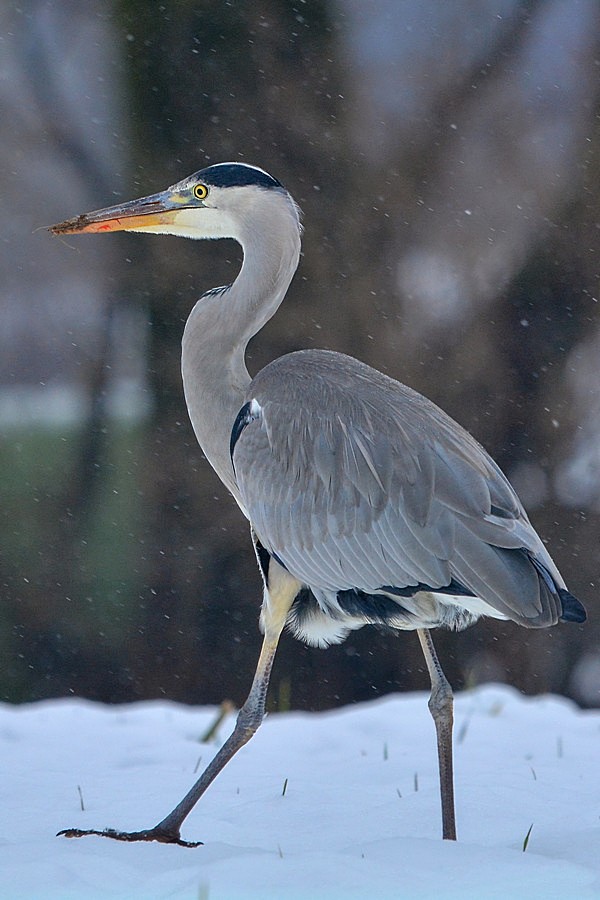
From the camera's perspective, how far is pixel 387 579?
10.2ft

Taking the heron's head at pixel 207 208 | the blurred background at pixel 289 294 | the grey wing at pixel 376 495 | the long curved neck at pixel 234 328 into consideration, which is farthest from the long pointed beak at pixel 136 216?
the blurred background at pixel 289 294

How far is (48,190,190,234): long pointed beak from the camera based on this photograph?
3.84m

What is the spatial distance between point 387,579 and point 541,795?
1047 millimetres

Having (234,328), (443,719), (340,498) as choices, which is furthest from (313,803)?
(234,328)

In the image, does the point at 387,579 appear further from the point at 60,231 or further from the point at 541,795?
the point at 60,231

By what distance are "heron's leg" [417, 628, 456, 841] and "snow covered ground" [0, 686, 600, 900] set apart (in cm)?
17

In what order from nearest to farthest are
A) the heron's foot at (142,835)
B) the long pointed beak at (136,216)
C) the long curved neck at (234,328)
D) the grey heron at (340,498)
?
1. the grey heron at (340,498)
2. the heron's foot at (142,835)
3. the long curved neck at (234,328)
4. the long pointed beak at (136,216)

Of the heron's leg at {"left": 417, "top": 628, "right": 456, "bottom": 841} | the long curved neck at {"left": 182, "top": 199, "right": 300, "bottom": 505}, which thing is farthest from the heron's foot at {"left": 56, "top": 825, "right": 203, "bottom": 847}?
the long curved neck at {"left": 182, "top": 199, "right": 300, "bottom": 505}

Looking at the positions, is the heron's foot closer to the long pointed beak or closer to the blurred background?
the long pointed beak

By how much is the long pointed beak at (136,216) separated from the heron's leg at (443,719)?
1.59 m

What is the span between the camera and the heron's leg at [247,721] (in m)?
3.12

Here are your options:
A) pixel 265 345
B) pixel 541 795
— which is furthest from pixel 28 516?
pixel 541 795

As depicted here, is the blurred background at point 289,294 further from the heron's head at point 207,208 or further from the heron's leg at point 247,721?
the heron's leg at point 247,721

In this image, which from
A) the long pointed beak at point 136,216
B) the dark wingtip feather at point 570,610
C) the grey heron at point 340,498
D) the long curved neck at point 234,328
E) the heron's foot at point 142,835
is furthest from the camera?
the long pointed beak at point 136,216
